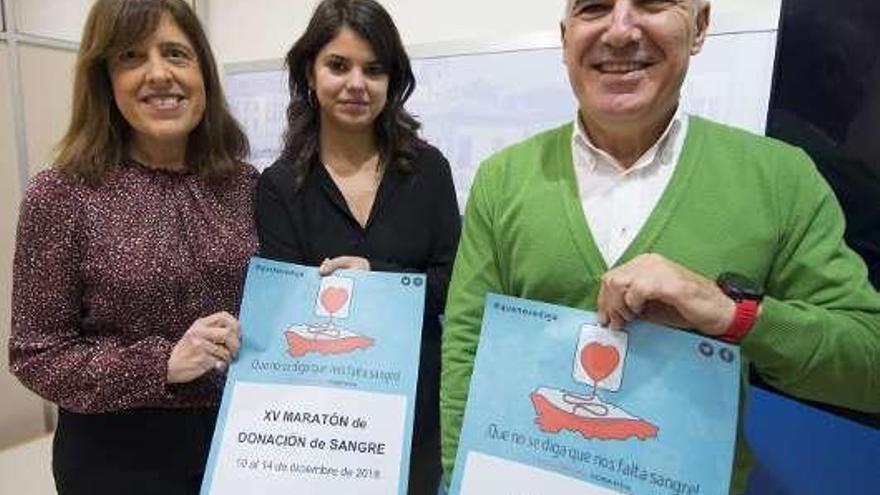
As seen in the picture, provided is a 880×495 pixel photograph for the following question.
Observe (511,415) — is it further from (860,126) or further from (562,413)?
(860,126)

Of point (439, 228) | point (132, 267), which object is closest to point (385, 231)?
point (439, 228)

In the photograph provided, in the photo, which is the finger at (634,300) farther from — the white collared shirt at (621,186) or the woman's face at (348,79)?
the woman's face at (348,79)

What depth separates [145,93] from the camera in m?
1.20

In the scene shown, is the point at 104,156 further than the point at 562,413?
Yes

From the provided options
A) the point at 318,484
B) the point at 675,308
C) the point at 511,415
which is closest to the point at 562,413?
the point at 511,415

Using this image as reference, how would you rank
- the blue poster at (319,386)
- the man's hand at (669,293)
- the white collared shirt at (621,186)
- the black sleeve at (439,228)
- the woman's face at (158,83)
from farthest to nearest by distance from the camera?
the black sleeve at (439,228), the woman's face at (158,83), the blue poster at (319,386), the white collared shirt at (621,186), the man's hand at (669,293)

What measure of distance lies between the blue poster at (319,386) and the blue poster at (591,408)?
243 millimetres

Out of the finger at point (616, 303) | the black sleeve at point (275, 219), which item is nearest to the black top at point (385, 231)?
the black sleeve at point (275, 219)

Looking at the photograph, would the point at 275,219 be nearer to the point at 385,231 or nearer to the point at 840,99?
the point at 385,231

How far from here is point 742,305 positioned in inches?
30.0

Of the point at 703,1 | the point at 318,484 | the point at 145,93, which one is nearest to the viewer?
the point at 703,1

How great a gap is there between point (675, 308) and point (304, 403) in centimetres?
66

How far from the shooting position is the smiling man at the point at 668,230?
30.6 inches

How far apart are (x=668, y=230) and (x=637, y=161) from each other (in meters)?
0.14
